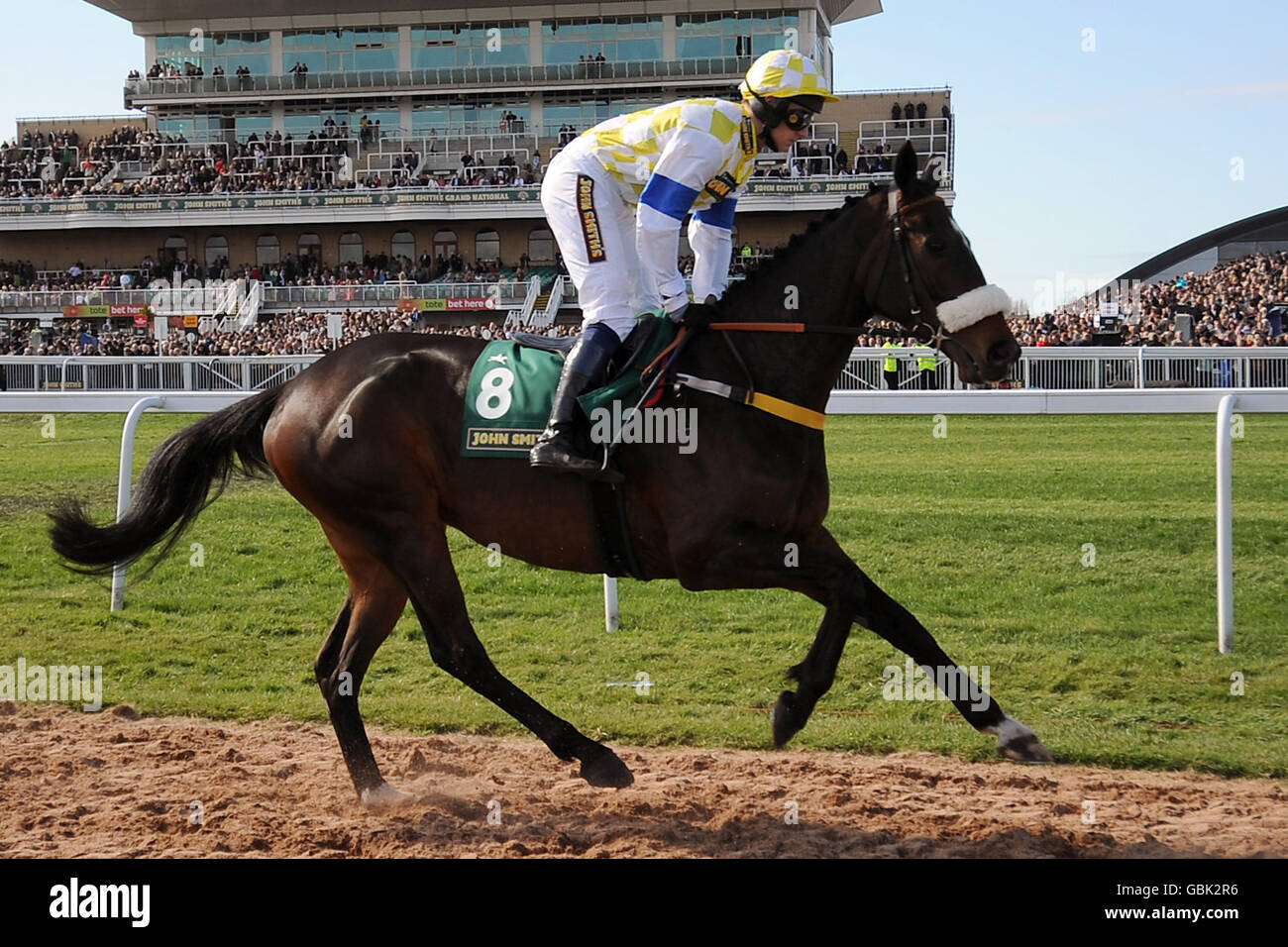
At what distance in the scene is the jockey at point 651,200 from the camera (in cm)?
425

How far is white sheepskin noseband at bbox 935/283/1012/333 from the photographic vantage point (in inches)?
157

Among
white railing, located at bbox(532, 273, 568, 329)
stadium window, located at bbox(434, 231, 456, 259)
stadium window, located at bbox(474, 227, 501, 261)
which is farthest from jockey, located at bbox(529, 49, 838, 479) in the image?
stadium window, located at bbox(434, 231, 456, 259)

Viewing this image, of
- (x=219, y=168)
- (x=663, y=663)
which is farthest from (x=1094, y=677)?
(x=219, y=168)

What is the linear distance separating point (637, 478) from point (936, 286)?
3.81 feet

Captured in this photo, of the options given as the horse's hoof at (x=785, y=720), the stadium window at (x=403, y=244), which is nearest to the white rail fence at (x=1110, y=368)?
the horse's hoof at (x=785, y=720)

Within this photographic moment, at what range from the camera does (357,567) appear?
4.88m

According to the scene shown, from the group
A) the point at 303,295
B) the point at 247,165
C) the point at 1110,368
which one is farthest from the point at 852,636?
the point at 247,165

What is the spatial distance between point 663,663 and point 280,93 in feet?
154

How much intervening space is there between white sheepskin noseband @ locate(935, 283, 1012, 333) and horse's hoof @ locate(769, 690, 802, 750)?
1.28m

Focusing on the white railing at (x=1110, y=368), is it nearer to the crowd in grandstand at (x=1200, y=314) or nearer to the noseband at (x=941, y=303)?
A: the crowd in grandstand at (x=1200, y=314)

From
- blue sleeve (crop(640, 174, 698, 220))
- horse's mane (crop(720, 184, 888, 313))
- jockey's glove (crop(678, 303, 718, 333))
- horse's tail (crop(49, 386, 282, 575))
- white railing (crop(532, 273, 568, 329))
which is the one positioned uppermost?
white railing (crop(532, 273, 568, 329))

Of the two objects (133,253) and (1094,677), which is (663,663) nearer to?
(1094,677)

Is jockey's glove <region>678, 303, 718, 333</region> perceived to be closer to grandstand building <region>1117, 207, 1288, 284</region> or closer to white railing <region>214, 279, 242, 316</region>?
white railing <region>214, 279, 242, 316</region>
